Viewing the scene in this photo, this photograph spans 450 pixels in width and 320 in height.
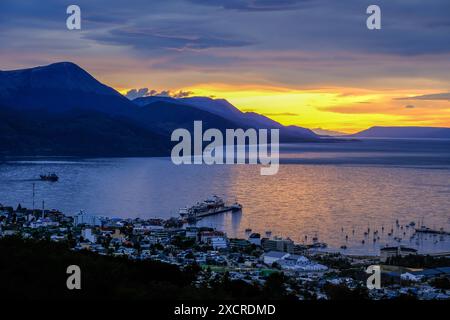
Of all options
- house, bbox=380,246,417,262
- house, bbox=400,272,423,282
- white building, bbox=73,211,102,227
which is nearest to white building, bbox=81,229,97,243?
white building, bbox=73,211,102,227

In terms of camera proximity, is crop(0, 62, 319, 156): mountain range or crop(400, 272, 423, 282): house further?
crop(0, 62, 319, 156): mountain range

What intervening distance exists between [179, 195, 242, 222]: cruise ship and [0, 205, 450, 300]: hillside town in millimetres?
2876

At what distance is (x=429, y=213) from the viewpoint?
20.0 metres

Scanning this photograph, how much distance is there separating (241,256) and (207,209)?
9609 mm

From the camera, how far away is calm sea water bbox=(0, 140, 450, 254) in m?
16.7

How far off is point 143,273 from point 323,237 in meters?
9.47

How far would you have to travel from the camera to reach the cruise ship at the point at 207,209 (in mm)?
19552

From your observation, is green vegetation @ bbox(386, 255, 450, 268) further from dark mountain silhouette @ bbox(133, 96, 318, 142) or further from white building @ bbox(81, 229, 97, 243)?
dark mountain silhouette @ bbox(133, 96, 318, 142)

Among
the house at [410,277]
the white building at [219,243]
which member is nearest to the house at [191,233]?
the white building at [219,243]

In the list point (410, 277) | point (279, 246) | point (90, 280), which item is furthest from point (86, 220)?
point (90, 280)

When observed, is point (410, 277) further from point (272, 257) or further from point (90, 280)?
point (90, 280)

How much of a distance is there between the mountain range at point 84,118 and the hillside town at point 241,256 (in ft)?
120

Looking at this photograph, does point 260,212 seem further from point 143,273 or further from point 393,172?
point 393,172
